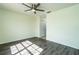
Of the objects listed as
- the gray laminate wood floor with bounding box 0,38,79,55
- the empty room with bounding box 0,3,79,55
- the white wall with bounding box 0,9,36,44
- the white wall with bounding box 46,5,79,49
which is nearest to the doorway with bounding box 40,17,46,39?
the empty room with bounding box 0,3,79,55

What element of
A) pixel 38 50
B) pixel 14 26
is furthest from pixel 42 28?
pixel 38 50

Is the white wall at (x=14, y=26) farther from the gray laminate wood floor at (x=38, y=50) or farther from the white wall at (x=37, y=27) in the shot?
the gray laminate wood floor at (x=38, y=50)

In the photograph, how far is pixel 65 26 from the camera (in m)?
3.93

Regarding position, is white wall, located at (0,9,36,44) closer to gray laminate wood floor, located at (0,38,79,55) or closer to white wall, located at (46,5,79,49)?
gray laminate wood floor, located at (0,38,79,55)

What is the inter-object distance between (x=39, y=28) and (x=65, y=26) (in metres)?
2.82

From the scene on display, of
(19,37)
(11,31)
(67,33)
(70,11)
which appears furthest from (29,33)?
(70,11)

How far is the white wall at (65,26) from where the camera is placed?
3468 millimetres

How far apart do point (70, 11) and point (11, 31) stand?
4122 mm

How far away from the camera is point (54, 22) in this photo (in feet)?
15.2

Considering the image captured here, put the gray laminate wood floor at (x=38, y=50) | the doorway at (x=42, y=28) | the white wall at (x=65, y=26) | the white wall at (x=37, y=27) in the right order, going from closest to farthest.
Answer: the gray laminate wood floor at (x=38, y=50) < the white wall at (x=65, y=26) < the doorway at (x=42, y=28) < the white wall at (x=37, y=27)

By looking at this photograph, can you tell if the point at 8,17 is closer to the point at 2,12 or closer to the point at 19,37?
the point at 2,12

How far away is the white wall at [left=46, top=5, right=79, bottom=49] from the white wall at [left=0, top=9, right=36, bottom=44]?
204 cm

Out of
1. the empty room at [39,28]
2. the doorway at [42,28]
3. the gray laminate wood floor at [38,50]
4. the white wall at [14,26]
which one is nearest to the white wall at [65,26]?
the empty room at [39,28]

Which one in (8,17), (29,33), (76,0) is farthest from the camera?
(29,33)
